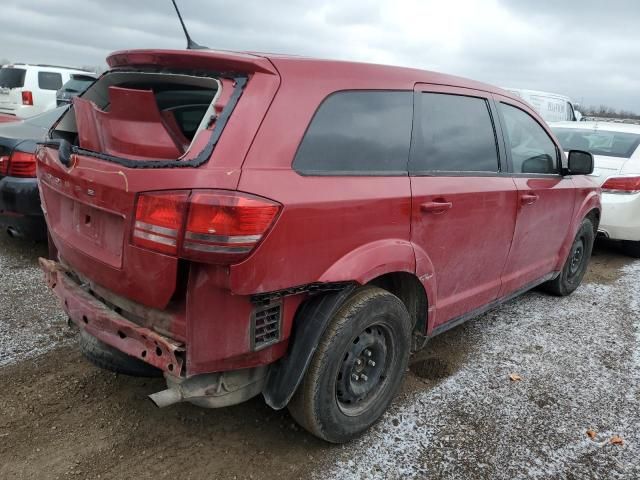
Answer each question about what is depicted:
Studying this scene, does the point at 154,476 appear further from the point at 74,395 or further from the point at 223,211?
the point at 223,211

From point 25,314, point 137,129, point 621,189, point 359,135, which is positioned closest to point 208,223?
point 137,129

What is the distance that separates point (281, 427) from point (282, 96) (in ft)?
5.47

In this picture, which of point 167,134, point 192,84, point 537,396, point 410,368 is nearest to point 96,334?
point 167,134

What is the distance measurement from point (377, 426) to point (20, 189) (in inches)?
141

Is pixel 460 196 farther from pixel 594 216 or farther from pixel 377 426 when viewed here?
pixel 594 216

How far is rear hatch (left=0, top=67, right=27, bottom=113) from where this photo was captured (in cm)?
1469

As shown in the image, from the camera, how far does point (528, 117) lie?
3908mm

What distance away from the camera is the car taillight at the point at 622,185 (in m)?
5.90

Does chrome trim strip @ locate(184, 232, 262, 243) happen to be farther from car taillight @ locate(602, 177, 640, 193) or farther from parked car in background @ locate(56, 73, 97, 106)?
parked car in background @ locate(56, 73, 97, 106)

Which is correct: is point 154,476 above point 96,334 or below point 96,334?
below

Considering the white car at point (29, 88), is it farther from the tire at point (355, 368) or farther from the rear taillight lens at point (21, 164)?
the tire at point (355, 368)

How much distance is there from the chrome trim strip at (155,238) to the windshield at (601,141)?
18.6ft

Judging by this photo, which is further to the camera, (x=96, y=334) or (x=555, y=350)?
(x=555, y=350)

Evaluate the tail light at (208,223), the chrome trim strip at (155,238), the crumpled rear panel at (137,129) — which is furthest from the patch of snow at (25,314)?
the tail light at (208,223)
